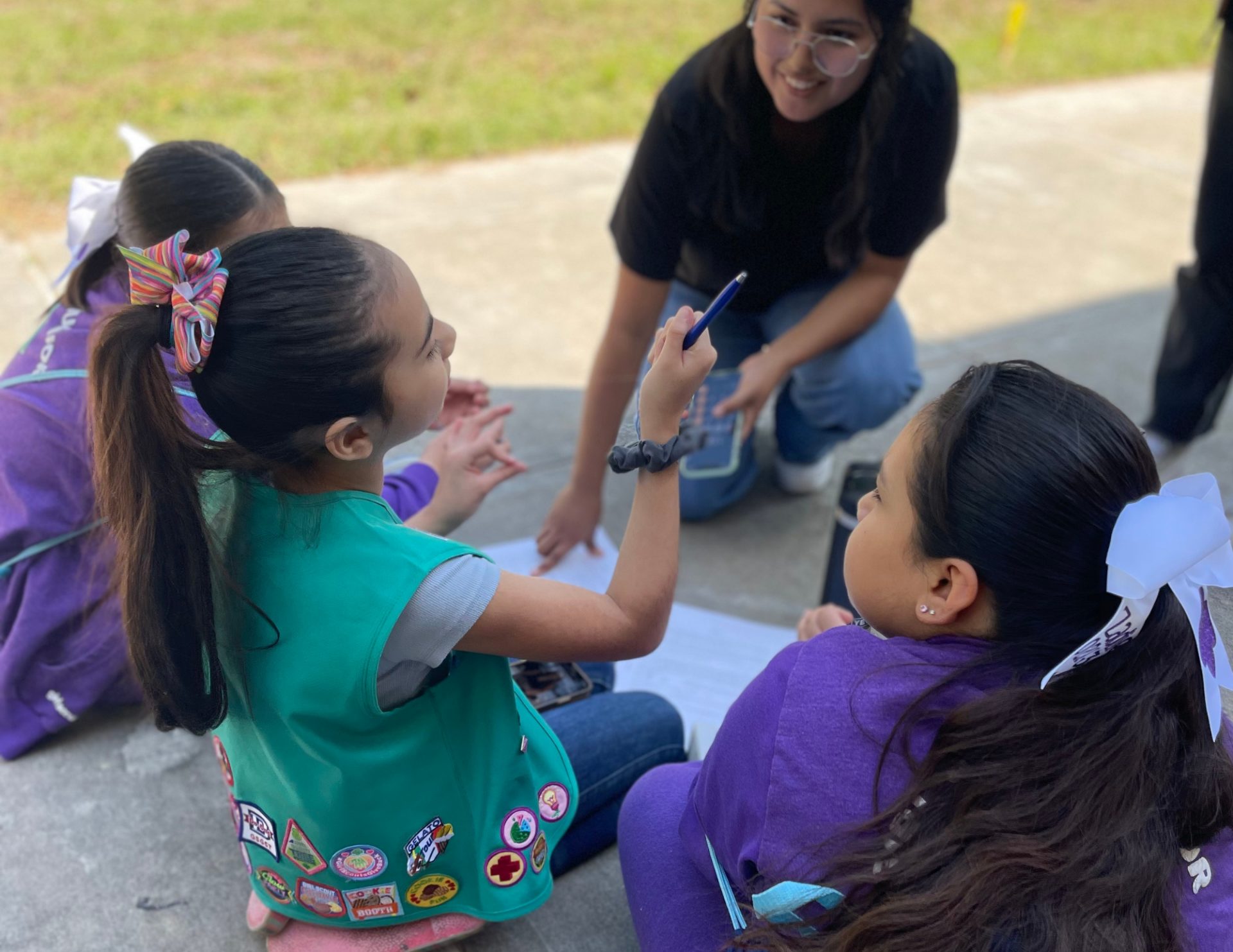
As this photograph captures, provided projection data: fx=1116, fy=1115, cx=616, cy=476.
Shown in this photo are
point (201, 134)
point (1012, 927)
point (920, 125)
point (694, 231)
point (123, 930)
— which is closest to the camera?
A: point (1012, 927)

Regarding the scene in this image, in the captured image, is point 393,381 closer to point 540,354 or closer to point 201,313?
point 201,313

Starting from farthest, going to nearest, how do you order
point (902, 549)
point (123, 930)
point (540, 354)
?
point (540, 354)
point (123, 930)
point (902, 549)

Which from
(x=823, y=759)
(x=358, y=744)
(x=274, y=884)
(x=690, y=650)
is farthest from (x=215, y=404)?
(x=690, y=650)

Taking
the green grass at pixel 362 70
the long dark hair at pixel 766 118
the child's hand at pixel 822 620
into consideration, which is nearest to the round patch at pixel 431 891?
the child's hand at pixel 822 620

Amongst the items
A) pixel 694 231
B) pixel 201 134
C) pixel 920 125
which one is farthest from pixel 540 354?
pixel 201 134

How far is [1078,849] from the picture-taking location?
3.50 ft

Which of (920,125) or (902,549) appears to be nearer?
(902,549)

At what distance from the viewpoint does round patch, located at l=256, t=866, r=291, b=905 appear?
4.53 feet

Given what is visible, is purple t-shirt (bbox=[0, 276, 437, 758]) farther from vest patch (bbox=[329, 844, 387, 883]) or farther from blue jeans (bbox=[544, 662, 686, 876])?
vest patch (bbox=[329, 844, 387, 883])

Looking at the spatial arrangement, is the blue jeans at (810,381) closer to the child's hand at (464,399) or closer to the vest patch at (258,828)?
the child's hand at (464,399)

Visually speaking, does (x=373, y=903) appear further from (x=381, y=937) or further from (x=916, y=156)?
(x=916, y=156)

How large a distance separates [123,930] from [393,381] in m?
0.87

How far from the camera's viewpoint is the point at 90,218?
1670 mm

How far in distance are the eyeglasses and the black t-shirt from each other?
167 mm
